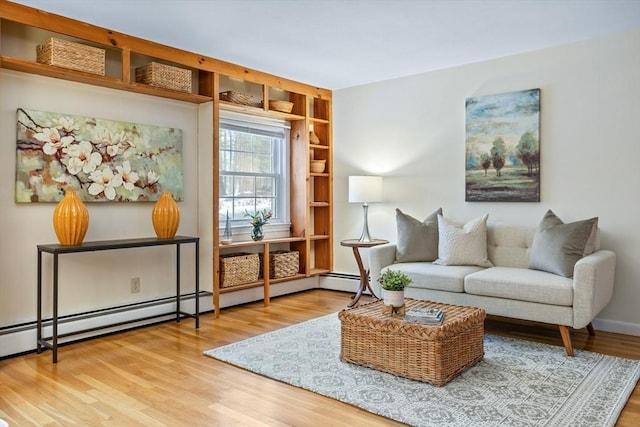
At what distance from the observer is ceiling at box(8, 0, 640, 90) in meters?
3.15

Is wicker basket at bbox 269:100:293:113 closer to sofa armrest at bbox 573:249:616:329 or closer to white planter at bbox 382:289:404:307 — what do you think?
white planter at bbox 382:289:404:307

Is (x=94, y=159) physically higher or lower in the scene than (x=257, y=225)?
higher

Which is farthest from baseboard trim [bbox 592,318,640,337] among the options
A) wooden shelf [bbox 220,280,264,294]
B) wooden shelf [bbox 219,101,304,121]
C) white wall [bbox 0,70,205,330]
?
wooden shelf [bbox 219,101,304,121]

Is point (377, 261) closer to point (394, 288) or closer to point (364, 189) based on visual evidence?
point (364, 189)

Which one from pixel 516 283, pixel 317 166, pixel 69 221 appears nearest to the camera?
A: pixel 69 221

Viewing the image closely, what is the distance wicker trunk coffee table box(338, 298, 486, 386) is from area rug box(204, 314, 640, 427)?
57 mm

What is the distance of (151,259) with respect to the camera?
13.6ft

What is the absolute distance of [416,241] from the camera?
13.9 feet

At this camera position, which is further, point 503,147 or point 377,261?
point 503,147

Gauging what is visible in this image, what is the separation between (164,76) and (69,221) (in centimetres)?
143

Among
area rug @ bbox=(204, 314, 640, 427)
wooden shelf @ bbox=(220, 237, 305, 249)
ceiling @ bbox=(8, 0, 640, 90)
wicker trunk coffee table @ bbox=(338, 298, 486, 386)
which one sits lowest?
area rug @ bbox=(204, 314, 640, 427)

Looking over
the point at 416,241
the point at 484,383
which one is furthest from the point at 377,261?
the point at 484,383

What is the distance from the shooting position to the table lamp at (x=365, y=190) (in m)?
4.88

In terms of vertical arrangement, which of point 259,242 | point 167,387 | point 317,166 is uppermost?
point 317,166
